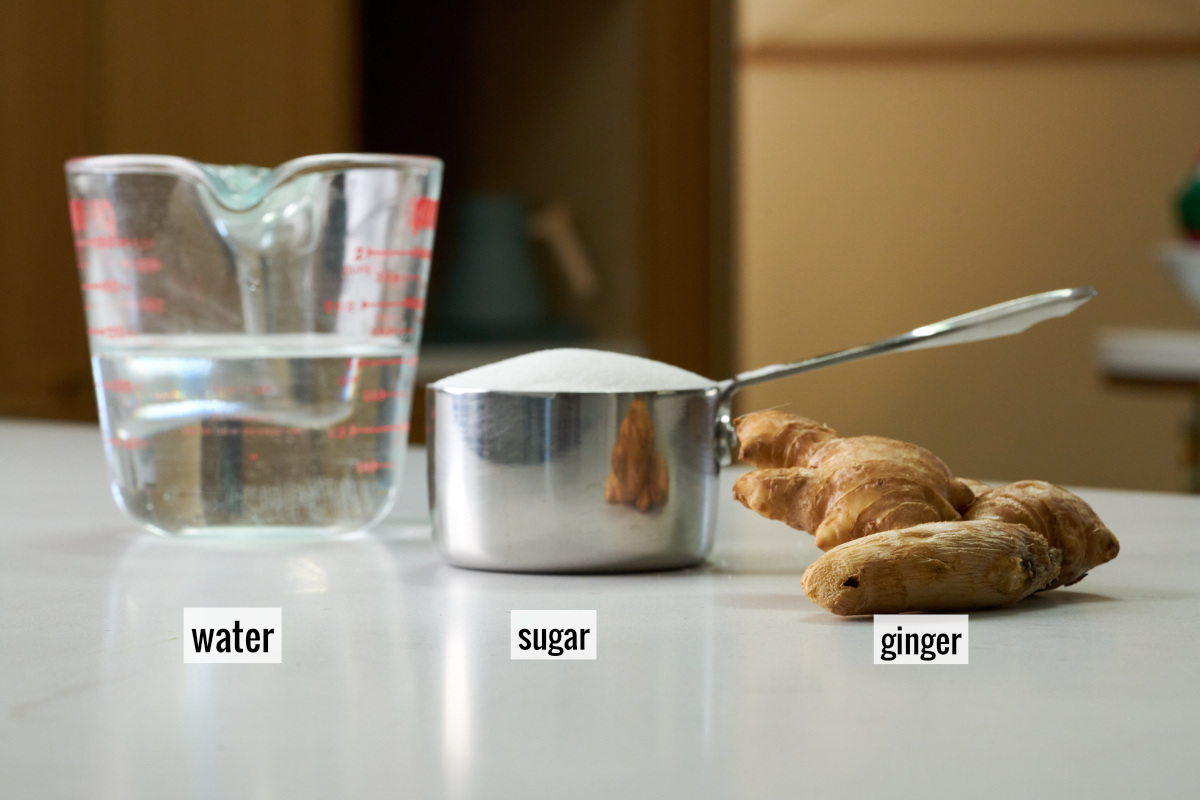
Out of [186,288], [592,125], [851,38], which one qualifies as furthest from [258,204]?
[851,38]

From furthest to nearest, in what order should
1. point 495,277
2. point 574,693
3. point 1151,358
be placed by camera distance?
1. point 495,277
2. point 1151,358
3. point 574,693

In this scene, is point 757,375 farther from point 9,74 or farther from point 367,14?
point 367,14

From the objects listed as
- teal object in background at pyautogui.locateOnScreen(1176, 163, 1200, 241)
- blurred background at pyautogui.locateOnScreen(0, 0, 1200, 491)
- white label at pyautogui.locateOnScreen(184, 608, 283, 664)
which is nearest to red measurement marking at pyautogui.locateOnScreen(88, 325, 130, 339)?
white label at pyautogui.locateOnScreen(184, 608, 283, 664)

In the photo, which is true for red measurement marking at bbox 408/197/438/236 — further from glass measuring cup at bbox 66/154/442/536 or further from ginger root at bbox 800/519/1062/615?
ginger root at bbox 800/519/1062/615

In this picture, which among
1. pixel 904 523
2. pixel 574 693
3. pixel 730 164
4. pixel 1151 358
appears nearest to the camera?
pixel 574 693

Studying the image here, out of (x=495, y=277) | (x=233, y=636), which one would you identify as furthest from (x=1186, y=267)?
(x=233, y=636)

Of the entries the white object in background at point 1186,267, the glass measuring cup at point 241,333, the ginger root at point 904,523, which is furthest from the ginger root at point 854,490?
the white object in background at point 1186,267

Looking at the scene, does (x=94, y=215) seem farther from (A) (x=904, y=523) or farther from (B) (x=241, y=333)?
(A) (x=904, y=523)
